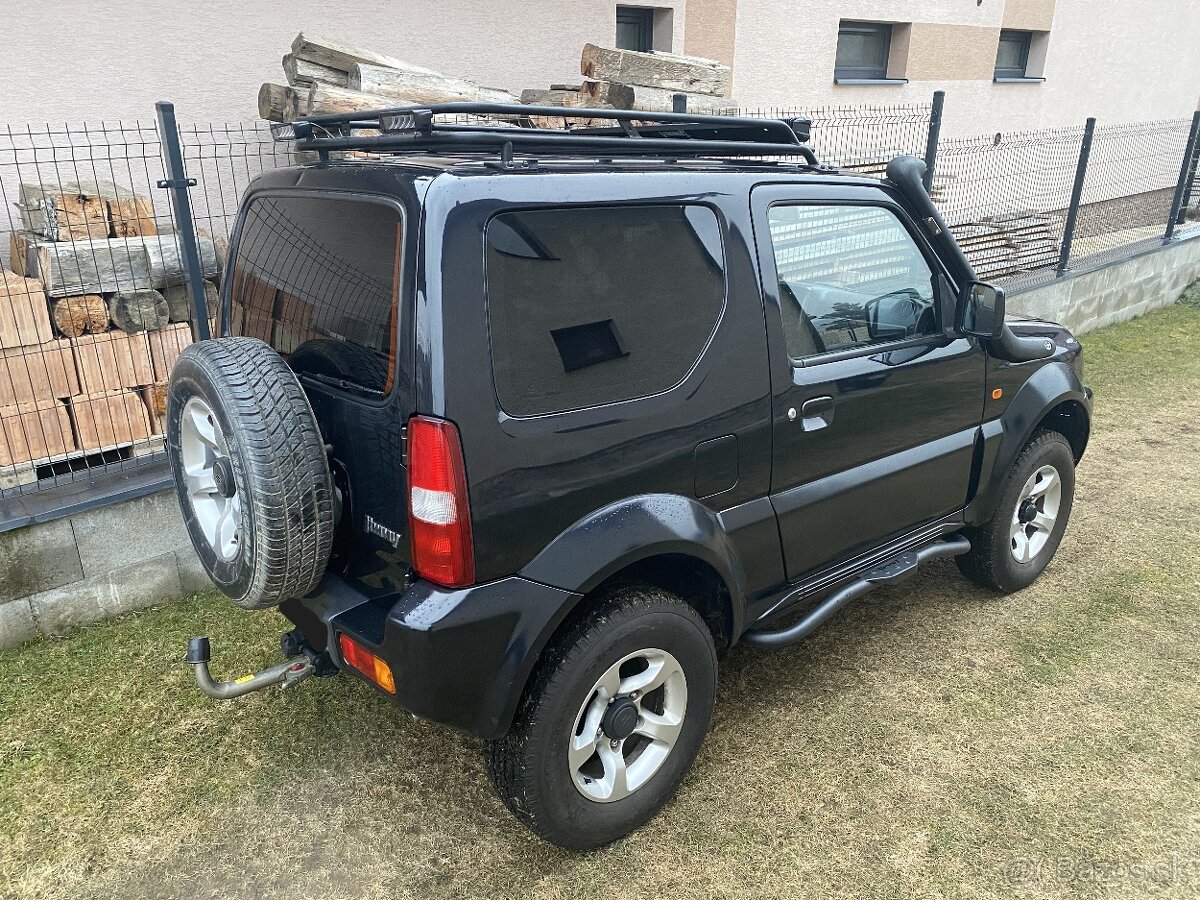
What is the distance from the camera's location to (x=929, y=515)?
3.38 metres

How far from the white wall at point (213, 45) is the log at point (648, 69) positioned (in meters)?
0.80

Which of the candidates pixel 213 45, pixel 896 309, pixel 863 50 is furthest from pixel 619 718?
pixel 863 50

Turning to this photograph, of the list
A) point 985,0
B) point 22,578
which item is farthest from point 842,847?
point 985,0

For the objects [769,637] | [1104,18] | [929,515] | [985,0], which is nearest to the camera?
A: [769,637]

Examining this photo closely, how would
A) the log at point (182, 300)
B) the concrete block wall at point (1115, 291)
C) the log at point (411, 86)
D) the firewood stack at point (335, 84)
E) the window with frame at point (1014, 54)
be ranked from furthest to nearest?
the window with frame at point (1014, 54), the concrete block wall at point (1115, 291), the log at point (411, 86), the firewood stack at point (335, 84), the log at point (182, 300)

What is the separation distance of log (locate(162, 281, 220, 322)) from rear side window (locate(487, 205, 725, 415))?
278 centimetres

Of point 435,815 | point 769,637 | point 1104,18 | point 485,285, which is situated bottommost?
point 435,815

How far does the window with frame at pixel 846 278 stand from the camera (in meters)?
2.79

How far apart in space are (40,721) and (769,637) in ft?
8.54

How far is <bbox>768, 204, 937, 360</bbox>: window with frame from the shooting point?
A: 2791mm

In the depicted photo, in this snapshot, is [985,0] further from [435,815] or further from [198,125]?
[435,815]

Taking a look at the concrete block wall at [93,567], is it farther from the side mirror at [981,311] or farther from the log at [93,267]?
the side mirror at [981,311]

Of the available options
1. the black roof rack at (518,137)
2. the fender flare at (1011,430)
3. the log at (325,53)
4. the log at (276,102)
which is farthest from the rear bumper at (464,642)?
the log at (325,53)

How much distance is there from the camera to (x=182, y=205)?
3855mm
